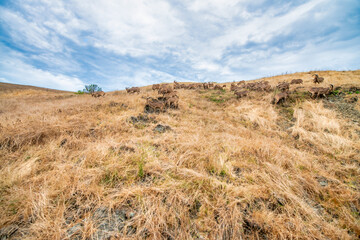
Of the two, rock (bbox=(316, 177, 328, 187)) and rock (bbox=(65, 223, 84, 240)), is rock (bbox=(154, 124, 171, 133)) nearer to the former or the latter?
rock (bbox=(65, 223, 84, 240))

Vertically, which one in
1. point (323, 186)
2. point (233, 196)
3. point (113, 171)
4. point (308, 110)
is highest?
point (308, 110)

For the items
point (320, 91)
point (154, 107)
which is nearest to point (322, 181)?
point (154, 107)

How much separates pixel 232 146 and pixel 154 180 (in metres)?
2.37

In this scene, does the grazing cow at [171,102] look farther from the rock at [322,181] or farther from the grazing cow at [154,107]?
the rock at [322,181]

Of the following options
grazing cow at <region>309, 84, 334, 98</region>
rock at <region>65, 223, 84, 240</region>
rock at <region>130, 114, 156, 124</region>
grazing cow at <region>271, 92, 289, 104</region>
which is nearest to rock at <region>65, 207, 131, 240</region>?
rock at <region>65, 223, 84, 240</region>

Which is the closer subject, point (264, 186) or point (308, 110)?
point (264, 186)

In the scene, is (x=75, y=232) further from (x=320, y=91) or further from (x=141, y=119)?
(x=320, y=91)

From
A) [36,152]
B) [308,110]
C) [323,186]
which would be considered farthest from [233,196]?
[308,110]

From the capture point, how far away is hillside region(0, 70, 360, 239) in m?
1.80

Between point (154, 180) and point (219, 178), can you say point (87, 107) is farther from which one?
point (219, 178)

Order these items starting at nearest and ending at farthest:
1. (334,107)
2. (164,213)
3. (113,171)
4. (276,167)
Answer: (164,213), (113,171), (276,167), (334,107)

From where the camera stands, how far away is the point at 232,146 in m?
3.78

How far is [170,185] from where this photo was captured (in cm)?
238

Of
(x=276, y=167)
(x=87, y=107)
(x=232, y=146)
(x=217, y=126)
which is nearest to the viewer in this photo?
(x=276, y=167)
